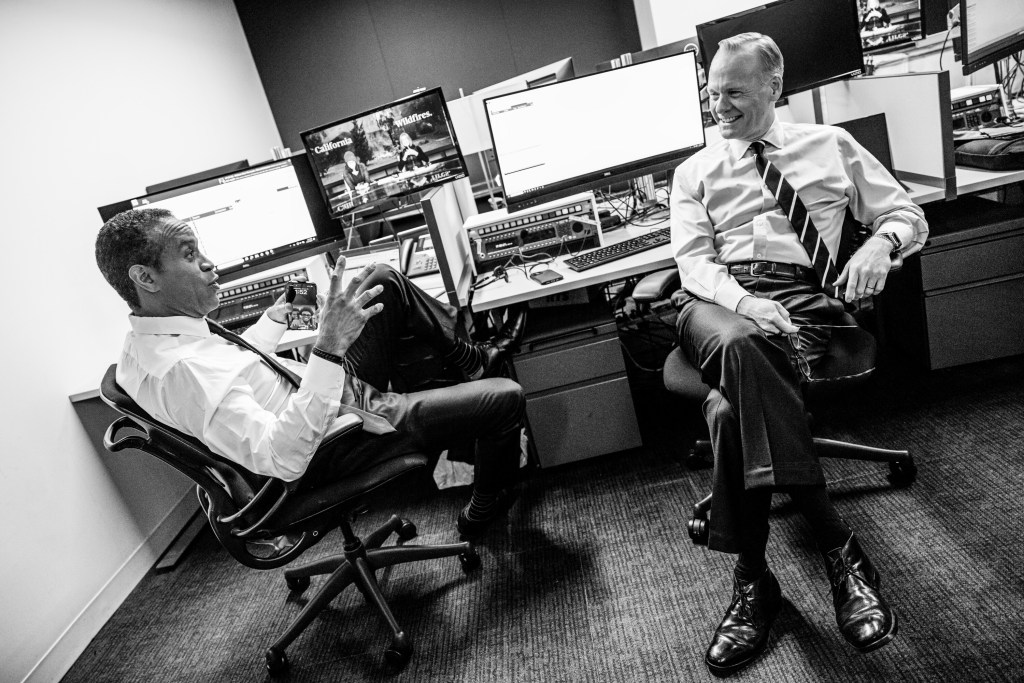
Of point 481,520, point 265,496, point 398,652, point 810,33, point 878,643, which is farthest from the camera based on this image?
point 810,33

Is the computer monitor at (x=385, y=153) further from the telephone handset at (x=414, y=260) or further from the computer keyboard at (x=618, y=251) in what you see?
the computer keyboard at (x=618, y=251)

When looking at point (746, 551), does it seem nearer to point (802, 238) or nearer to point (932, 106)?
point (802, 238)

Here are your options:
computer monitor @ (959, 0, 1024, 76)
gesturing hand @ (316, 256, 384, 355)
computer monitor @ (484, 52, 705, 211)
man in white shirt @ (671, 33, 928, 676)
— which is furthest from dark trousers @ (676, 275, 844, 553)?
computer monitor @ (959, 0, 1024, 76)

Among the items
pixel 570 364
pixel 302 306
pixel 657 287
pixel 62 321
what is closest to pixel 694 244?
pixel 657 287

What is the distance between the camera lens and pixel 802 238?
1831 mm

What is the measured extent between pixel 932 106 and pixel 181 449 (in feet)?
7.20

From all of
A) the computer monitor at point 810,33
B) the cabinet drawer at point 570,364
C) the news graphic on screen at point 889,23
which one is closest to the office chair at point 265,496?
the cabinet drawer at point 570,364

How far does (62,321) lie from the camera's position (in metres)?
2.52

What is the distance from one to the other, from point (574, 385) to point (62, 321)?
6.04 ft

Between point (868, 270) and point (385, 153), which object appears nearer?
point (868, 270)

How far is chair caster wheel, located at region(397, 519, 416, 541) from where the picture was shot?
7.47 ft

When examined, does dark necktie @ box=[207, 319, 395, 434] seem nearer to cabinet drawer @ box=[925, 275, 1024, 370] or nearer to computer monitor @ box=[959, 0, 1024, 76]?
cabinet drawer @ box=[925, 275, 1024, 370]

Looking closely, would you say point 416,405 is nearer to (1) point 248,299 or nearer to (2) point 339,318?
(2) point 339,318

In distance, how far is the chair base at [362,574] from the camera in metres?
1.81
